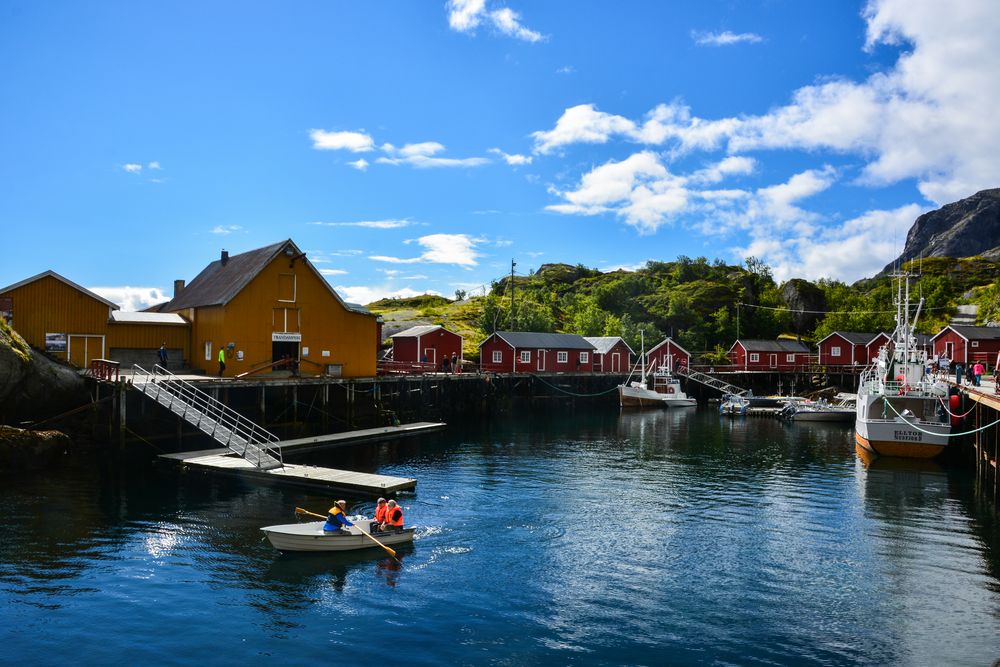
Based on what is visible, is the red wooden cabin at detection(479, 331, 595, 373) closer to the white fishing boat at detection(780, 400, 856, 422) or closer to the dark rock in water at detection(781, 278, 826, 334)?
the white fishing boat at detection(780, 400, 856, 422)

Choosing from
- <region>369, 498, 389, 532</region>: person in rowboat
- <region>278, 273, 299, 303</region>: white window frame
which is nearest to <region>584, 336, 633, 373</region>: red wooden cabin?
<region>278, 273, 299, 303</region>: white window frame

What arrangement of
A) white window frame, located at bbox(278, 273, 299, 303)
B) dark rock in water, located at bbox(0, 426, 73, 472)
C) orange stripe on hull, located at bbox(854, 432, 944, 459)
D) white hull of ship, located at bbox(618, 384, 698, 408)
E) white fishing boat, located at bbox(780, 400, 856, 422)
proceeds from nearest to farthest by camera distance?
dark rock in water, located at bbox(0, 426, 73, 472) → orange stripe on hull, located at bbox(854, 432, 944, 459) → white window frame, located at bbox(278, 273, 299, 303) → white fishing boat, located at bbox(780, 400, 856, 422) → white hull of ship, located at bbox(618, 384, 698, 408)

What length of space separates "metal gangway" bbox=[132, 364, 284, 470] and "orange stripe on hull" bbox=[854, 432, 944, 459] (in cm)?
3162

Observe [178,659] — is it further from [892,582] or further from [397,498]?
[892,582]

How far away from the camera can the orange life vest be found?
20.8 meters

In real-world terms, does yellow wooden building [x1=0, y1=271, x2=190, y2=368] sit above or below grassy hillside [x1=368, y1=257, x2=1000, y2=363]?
below

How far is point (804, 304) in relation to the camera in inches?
4749

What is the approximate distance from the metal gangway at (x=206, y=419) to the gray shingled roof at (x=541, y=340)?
44.1m

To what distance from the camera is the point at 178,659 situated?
1363 centimetres

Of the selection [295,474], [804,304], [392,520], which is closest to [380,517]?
[392,520]

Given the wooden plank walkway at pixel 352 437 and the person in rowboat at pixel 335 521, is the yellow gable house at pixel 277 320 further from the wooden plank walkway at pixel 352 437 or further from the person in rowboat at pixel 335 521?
the person in rowboat at pixel 335 521

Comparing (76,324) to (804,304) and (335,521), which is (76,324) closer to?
(335,521)

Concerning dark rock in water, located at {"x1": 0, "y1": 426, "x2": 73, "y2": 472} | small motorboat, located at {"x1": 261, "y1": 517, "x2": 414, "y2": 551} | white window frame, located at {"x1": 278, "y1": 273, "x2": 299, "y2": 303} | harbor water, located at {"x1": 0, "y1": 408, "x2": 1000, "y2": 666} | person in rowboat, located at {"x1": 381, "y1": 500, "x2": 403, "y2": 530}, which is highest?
white window frame, located at {"x1": 278, "y1": 273, "x2": 299, "y2": 303}

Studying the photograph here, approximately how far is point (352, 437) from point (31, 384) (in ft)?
53.2
